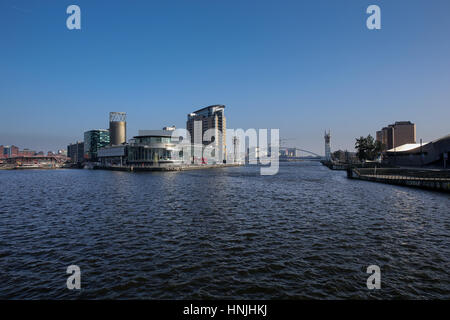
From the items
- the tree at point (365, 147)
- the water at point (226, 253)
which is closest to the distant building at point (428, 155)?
the tree at point (365, 147)

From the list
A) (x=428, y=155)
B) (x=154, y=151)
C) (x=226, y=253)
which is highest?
(x=154, y=151)

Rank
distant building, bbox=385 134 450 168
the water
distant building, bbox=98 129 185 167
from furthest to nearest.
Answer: distant building, bbox=98 129 185 167 < distant building, bbox=385 134 450 168 < the water

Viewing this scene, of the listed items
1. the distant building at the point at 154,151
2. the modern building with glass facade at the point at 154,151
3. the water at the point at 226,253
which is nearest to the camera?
the water at the point at 226,253

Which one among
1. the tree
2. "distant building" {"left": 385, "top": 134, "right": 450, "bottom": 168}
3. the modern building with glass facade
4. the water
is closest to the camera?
the water

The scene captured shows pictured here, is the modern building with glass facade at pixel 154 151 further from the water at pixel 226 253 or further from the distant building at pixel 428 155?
the water at pixel 226 253

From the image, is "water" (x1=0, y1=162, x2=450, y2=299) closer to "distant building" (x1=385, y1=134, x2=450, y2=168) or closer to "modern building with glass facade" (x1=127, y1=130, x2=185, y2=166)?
"distant building" (x1=385, y1=134, x2=450, y2=168)

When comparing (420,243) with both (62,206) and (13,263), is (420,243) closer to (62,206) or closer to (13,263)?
(13,263)

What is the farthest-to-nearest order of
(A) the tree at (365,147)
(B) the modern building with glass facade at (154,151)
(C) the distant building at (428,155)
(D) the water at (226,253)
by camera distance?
(B) the modern building with glass facade at (154,151) → (A) the tree at (365,147) → (C) the distant building at (428,155) → (D) the water at (226,253)

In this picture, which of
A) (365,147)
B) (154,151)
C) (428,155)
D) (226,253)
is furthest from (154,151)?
(226,253)

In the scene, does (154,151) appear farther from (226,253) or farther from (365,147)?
(226,253)

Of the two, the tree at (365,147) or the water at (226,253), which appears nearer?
the water at (226,253)

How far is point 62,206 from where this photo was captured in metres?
35.0

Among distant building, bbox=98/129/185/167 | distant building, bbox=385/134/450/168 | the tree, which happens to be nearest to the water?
distant building, bbox=385/134/450/168

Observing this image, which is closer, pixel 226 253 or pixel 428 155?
pixel 226 253
